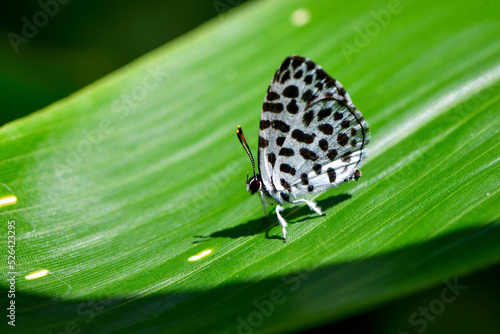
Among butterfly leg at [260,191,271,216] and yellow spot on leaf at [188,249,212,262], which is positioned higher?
butterfly leg at [260,191,271,216]

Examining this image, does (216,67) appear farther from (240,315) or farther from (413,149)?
(240,315)

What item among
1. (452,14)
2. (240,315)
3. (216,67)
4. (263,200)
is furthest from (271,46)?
(240,315)

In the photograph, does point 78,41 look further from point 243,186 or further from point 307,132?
point 307,132
